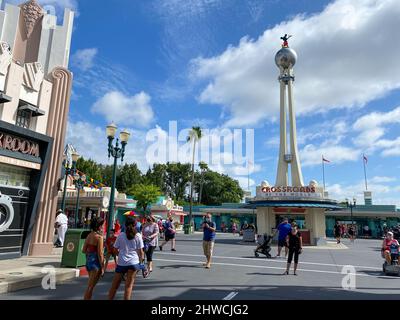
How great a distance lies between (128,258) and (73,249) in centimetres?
483

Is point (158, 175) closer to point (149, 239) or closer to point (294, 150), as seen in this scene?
point (294, 150)

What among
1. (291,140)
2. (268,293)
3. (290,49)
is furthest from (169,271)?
(290,49)

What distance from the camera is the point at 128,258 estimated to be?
5.86 m

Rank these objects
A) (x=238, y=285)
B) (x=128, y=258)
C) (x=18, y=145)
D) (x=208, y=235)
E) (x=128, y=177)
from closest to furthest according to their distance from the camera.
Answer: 1. (x=128, y=258)
2. (x=238, y=285)
3. (x=208, y=235)
4. (x=18, y=145)
5. (x=128, y=177)

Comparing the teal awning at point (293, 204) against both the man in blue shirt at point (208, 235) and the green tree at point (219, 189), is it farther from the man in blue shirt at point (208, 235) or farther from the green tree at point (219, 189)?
the green tree at point (219, 189)

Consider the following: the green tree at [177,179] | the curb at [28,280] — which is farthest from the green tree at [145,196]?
the curb at [28,280]

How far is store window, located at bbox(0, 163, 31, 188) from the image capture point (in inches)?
464

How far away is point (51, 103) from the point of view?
13930mm

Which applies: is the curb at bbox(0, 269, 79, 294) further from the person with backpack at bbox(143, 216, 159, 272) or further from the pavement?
the person with backpack at bbox(143, 216, 159, 272)

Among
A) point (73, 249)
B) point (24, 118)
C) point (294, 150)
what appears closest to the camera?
point (73, 249)

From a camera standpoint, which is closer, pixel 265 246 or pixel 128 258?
pixel 128 258

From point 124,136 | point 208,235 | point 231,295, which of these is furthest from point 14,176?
point 231,295

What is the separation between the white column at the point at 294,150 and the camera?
29078 mm
